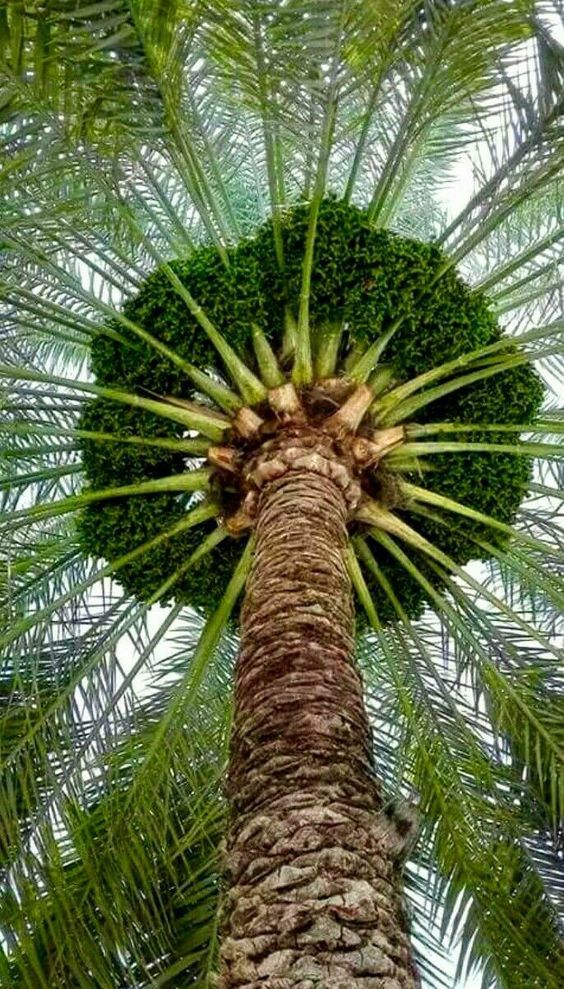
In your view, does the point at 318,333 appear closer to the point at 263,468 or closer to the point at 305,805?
the point at 263,468

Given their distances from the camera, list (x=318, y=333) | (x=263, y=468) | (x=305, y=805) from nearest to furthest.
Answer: (x=305, y=805) → (x=263, y=468) → (x=318, y=333)

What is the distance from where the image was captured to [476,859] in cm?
464

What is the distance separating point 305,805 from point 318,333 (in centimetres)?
277

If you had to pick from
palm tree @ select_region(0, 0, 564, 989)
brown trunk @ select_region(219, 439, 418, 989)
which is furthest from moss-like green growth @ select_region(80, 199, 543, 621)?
brown trunk @ select_region(219, 439, 418, 989)

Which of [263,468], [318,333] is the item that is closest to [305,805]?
[263,468]

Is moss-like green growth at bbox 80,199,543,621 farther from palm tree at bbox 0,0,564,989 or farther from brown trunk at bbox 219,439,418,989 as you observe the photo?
brown trunk at bbox 219,439,418,989

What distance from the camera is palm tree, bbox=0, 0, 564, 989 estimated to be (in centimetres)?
429

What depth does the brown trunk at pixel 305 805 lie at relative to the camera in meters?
2.54

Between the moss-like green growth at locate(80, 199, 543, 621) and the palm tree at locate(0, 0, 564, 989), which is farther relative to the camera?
the moss-like green growth at locate(80, 199, 543, 621)

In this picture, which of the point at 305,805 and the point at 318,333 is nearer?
the point at 305,805

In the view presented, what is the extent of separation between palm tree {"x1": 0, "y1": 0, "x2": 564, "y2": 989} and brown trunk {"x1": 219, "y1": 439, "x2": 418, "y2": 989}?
0.10ft

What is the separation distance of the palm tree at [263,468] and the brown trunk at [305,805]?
30mm

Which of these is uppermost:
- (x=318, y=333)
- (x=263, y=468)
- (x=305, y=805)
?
(x=318, y=333)

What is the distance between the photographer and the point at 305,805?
2949 mm
